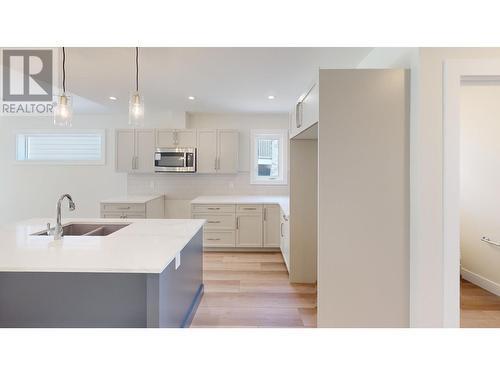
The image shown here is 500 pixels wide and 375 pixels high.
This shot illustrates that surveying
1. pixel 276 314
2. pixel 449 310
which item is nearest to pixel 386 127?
pixel 449 310

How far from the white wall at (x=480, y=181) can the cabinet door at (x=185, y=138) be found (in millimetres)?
3802

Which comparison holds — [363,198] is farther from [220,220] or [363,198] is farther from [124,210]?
[124,210]

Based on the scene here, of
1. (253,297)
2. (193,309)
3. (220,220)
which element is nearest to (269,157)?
(220,220)

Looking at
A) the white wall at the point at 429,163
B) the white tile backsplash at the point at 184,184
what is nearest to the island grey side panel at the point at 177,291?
the white wall at the point at 429,163

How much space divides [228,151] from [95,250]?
3.28 m

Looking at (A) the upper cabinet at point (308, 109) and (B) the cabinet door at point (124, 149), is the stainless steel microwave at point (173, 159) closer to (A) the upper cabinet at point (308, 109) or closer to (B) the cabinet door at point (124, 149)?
(B) the cabinet door at point (124, 149)

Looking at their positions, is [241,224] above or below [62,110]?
below

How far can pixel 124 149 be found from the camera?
4.81 metres

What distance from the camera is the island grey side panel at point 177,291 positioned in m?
1.63

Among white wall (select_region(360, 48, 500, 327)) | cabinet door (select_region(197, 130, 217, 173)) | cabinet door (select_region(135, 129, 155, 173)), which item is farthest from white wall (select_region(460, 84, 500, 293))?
cabinet door (select_region(135, 129, 155, 173))

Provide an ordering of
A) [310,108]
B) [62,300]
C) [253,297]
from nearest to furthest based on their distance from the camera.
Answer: [62,300], [310,108], [253,297]

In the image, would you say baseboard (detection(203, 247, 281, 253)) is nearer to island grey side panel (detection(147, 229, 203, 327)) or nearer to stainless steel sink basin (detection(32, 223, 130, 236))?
island grey side panel (detection(147, 229, 203, 327))
